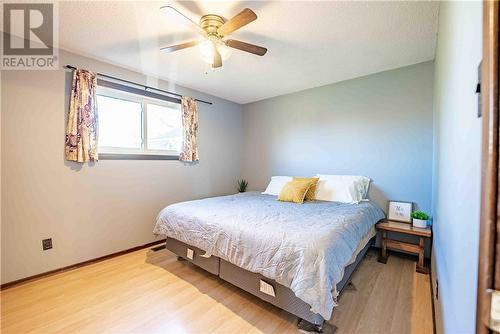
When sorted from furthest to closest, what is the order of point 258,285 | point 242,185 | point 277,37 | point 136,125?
Answer: point 242,185 → point 136,125 → point 277,37 → point 258,285

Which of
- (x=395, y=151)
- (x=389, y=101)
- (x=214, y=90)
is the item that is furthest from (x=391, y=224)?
(x=214, y=90)

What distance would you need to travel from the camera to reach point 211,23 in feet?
5.92

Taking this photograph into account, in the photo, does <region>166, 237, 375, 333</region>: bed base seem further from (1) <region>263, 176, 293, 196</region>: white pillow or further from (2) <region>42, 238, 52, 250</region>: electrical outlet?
(1) <region>263, 176, 293, 196</region>: white pillow

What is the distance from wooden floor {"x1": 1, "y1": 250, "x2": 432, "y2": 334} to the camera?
61.4 inches

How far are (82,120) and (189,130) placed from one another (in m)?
1.37

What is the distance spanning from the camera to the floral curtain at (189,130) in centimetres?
338

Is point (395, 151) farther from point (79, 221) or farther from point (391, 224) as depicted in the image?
point (79, 221)

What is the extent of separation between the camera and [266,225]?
6.01 ft

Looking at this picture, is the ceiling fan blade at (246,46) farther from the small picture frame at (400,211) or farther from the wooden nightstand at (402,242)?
the small picture frame at (400,211)

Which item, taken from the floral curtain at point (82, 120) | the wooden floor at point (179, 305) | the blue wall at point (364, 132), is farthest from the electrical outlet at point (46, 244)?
the blue wall at point (364, 132)

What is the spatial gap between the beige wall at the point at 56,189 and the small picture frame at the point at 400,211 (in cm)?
308

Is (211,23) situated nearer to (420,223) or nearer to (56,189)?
(56,189)

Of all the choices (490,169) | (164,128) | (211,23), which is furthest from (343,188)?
(164,128)

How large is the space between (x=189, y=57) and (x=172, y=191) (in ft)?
6.20
